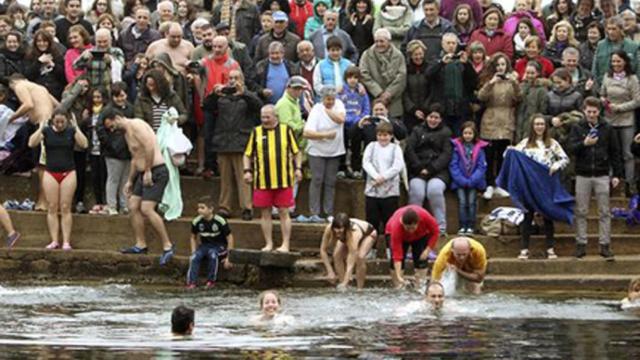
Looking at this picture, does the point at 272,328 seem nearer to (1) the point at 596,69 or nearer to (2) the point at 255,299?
(2) the point at 255,299

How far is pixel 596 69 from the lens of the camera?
31.7 m

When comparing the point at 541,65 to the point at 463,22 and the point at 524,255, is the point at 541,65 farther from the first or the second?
the point at 524,255

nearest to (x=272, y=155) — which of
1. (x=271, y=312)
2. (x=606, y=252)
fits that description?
(x=271, y=312)

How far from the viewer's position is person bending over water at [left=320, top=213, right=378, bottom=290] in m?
29.5

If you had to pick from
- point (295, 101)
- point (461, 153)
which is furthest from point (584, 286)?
point (295, 101)

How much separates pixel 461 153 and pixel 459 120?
3.21 ft

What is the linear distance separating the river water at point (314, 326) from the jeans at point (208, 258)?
34 centimetres

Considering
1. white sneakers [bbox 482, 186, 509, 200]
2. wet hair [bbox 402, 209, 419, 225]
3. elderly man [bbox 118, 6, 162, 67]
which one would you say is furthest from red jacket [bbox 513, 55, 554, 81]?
elderly man [bbox 118, 6, 162, 67]

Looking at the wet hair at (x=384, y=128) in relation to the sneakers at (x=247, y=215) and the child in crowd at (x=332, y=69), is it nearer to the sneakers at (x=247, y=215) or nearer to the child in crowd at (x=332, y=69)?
the child in crowd at (x=332, y=69)

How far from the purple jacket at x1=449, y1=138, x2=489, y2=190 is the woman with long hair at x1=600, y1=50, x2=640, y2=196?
2042 mm

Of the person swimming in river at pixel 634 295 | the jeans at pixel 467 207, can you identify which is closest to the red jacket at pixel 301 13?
the jeans at pixel 467 207

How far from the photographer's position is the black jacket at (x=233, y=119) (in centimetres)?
3120

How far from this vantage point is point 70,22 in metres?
33.6

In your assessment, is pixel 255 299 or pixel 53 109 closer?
pixel 255 299
